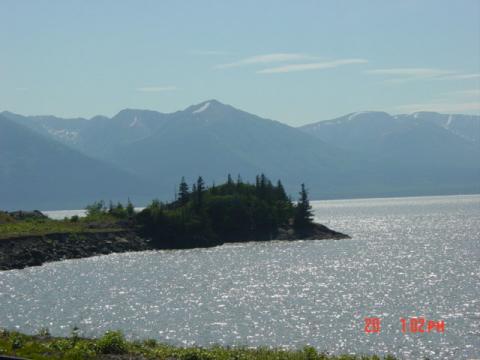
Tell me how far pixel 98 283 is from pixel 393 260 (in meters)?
60.3

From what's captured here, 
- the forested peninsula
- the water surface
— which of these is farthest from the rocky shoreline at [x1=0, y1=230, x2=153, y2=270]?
the water surface

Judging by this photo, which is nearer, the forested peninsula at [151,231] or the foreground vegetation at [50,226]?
the forested peninsula at [151,231]

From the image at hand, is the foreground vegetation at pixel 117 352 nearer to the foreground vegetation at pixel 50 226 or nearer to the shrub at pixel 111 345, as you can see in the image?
the shrub at pixel 111 345

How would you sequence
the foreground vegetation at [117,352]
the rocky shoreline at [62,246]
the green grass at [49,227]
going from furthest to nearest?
the green grass at [49,227] → the rocky shoreline at [62,246] → the foreground vegetation at [117,352]

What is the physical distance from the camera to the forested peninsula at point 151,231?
14700 centimetres

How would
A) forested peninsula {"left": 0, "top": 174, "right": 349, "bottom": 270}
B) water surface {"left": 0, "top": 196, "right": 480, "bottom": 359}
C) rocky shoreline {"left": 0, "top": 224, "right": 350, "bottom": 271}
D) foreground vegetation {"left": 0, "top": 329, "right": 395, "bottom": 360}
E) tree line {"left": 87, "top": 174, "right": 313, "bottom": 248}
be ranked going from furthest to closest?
1. tree line {"left": 87, "top": 174, "right": 313, "bottom": 248}
2. forested peninsula {"left": 0, "top": 174, "right": 349, "bottom": 270}
3. rocky shoreline {"left": 0, "top": 224, "right": 350, "bottom": 271}
4. water surface {"left": 0, "top": 196, "right": 480, "bottom": 359}
5. foreground vegetation {"left": 0, "top": 329, "right": 395, "bottom": 360}

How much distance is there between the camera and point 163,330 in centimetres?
6800

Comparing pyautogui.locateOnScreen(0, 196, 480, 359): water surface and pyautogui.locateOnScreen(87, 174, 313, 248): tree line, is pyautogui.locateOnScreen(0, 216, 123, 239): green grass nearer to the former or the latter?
pyautogui.locateOnScreen(87, 174, 313, 248): tree line

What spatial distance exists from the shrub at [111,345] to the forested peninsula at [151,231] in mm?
90088

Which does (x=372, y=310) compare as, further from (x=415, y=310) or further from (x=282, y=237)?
(x=282, y=237)

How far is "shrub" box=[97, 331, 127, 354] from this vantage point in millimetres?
47469

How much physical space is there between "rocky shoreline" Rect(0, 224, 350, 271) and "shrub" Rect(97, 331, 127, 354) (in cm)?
9003

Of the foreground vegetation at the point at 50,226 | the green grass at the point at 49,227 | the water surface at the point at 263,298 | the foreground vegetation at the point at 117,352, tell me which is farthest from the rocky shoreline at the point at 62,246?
the foreground vegetation at the point at 117,352

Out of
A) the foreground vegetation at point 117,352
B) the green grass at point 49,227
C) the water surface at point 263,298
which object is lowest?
the water surface at point 263,298
